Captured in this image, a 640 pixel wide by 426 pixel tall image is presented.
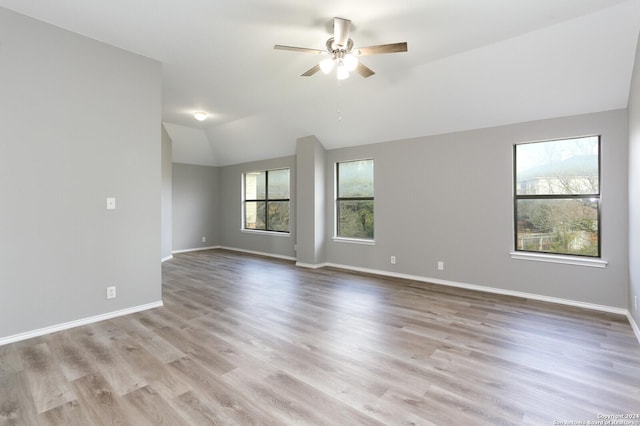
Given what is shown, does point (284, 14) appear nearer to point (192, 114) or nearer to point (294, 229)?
point (192, 114)

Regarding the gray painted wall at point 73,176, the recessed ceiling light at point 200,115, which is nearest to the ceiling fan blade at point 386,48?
the gray painted wall at point 73,176

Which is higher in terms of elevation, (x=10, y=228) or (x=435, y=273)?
(x=10, y=228)

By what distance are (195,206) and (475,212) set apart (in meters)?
6.78

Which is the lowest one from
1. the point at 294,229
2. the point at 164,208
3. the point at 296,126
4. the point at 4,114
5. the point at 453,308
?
the point at 453,308

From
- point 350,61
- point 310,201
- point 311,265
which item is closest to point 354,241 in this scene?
point 311,265

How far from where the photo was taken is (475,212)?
14.8ft

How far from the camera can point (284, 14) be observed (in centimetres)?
277

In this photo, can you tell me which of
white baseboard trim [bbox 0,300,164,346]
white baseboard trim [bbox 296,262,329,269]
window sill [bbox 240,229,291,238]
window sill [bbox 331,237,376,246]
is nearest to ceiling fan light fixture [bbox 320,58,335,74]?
white baseboard trim [bbox 0,300,164,346]

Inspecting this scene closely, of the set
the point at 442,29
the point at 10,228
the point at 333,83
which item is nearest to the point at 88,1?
the point at 10,228

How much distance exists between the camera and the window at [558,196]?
148 inches

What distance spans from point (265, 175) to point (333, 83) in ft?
12.7

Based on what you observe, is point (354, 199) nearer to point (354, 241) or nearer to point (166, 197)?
point (354, 241)

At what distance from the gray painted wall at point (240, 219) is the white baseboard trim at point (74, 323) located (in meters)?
3.63

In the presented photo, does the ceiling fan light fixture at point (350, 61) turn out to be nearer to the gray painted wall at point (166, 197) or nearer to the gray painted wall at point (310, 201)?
the gray painted wall at point (310, 201)
